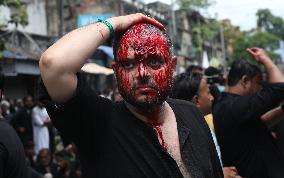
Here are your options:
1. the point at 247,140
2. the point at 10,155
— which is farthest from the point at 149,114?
the point at 247,140

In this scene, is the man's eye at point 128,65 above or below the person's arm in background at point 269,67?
above

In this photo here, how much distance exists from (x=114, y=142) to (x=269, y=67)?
174 cm

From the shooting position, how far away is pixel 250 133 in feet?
10.9

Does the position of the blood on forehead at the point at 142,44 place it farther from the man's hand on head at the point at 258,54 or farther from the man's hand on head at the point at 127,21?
the man's hand on head at the point at 258,54

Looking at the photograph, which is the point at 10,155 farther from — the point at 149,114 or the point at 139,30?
the point at 139,30

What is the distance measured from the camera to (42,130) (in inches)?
407

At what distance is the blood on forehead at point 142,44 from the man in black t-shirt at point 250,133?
127 centimetres

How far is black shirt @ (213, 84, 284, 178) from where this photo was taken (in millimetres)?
3238

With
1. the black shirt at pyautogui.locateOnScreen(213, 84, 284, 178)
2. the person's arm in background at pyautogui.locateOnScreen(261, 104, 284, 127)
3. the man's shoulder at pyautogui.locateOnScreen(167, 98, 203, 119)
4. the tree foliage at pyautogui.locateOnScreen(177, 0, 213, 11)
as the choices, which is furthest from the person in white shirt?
the tree foliage at pyautogui.locateOnScreen(177, 0, 213, 11)

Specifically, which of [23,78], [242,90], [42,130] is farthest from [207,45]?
[242,90]

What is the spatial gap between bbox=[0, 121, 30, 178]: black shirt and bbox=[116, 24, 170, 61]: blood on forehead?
116cm

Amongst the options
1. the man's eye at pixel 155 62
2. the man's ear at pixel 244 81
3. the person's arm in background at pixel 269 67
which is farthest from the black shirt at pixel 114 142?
the man's ear at pixel 244 81

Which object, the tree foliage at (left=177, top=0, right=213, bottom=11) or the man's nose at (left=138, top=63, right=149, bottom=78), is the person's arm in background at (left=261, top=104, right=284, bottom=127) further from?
the tree foliage at (left=177, top=0, right=213, bottom=11)

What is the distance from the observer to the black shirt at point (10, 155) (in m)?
2.82
